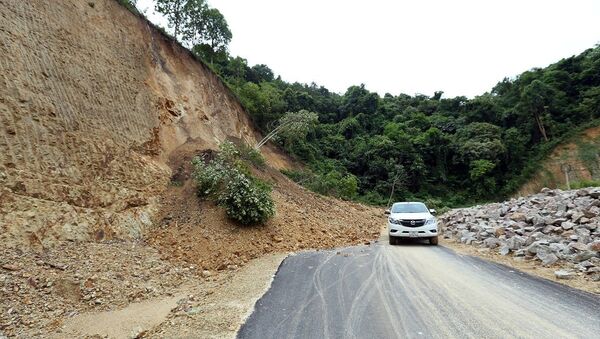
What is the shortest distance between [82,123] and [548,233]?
13.5m

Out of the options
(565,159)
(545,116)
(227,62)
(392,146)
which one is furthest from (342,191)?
(545,116)

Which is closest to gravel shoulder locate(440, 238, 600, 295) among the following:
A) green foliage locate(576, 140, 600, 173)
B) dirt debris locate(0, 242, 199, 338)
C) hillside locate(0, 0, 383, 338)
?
hillside locate(0, 0, 383, 338)

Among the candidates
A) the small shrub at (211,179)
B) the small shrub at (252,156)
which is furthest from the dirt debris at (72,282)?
the small shrub at (252,156)

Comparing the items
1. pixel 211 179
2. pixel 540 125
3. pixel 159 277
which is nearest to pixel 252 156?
pixel 211 179

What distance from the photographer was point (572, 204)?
1014 cm

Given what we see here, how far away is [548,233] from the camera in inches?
347

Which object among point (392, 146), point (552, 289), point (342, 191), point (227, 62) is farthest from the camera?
point (392, 146)

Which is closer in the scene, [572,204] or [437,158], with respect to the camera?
[572,204]

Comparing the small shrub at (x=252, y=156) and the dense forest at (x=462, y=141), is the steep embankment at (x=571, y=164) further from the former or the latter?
the small shrub at (x=252, y=156)

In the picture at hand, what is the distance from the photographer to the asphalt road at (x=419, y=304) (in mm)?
4031

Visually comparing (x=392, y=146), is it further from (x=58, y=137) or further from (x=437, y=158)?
(x=58, y=137)

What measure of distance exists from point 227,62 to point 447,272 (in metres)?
33.3

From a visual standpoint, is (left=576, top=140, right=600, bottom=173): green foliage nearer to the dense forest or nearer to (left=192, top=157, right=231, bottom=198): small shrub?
the dense forest

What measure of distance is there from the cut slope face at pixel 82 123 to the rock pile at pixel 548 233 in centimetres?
→ 1023
